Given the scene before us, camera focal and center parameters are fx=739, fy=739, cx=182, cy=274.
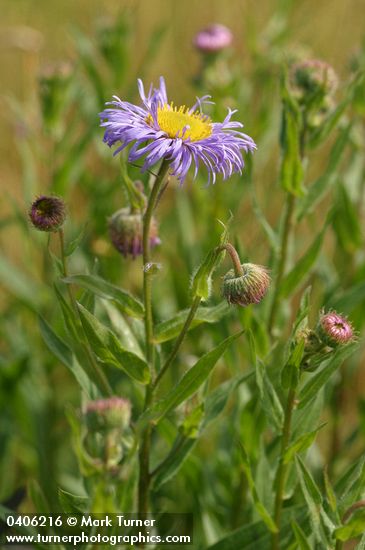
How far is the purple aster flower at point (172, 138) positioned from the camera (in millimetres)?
1571

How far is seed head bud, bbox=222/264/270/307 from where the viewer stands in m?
1.61

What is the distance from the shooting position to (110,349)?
5.69 feet

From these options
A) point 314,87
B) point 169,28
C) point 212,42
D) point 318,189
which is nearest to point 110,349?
point 318,189

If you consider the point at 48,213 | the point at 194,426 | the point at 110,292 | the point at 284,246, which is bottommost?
the point at 194,426

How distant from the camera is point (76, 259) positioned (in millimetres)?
3346

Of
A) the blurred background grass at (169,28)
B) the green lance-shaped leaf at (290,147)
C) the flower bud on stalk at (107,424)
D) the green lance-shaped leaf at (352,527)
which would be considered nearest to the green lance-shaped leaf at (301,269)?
the green lance-shaped leaf at (290,147)

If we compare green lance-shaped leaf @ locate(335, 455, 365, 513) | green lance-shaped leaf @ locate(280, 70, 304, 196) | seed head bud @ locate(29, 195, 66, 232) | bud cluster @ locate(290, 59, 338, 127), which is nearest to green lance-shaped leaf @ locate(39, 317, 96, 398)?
seed head bud @ locate(29, 195, 66, 232)

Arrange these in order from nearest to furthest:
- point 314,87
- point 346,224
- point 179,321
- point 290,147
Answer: point 179,321 < point 290,147 < point 314,87 < point 346,224

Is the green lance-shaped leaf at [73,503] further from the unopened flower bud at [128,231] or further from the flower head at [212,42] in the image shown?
the flower head at [212,42]

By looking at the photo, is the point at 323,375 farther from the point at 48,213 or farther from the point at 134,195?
the point at 48,213

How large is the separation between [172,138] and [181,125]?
39 mm

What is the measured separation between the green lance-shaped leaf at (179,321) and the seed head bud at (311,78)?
884 mm

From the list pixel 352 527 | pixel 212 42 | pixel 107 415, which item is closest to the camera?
pixel 107 415

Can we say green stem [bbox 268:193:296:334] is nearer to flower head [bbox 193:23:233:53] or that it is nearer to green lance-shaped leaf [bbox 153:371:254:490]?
green lance-shaped leaf [bbox 153:371:254:490]
